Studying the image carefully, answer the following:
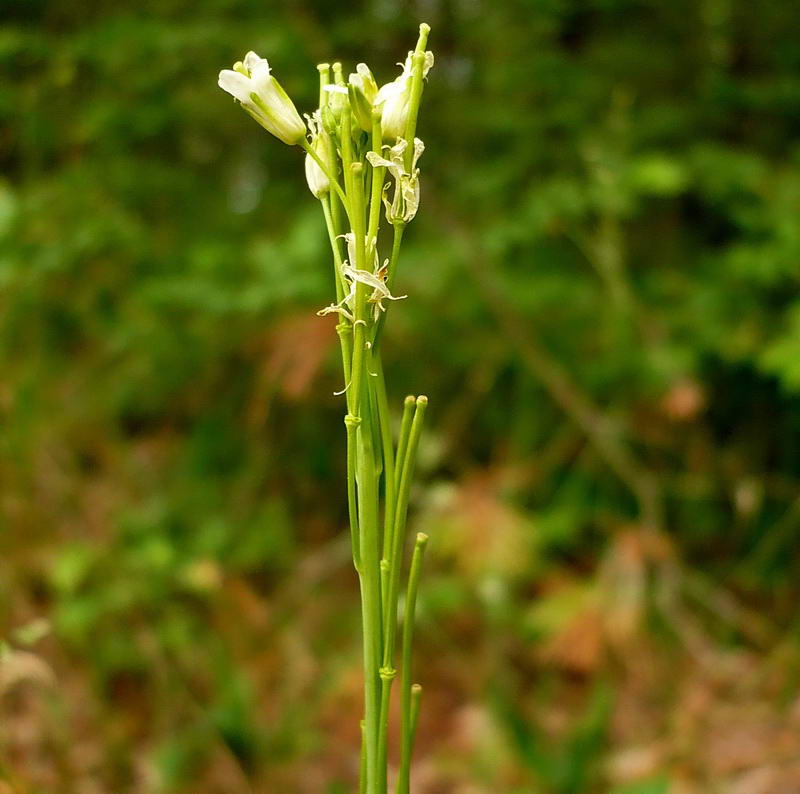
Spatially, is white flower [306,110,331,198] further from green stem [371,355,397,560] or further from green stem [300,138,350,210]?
green stem [371,355,397,560]

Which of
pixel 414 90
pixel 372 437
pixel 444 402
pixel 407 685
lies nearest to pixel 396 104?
pixel 414 90

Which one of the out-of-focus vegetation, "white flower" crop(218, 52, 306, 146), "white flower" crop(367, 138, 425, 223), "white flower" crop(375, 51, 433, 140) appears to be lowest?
"white flower" crop(367, 138, 425, 223)

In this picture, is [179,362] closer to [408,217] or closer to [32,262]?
[32,262]

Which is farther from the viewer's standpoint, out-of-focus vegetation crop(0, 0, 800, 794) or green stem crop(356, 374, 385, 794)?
out-of-focus vegetation crop(0, 0, 800, 794)

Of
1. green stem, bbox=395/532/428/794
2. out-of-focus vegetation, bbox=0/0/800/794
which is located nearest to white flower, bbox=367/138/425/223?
green stem, bbox=395/532/428/794

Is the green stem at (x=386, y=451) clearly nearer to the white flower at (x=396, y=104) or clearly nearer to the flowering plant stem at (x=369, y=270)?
the flowering plant stem at (x=369, y=270)

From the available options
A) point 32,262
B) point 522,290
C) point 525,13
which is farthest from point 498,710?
point 525,13

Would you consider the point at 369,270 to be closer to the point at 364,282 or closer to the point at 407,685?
the point at 364,282
